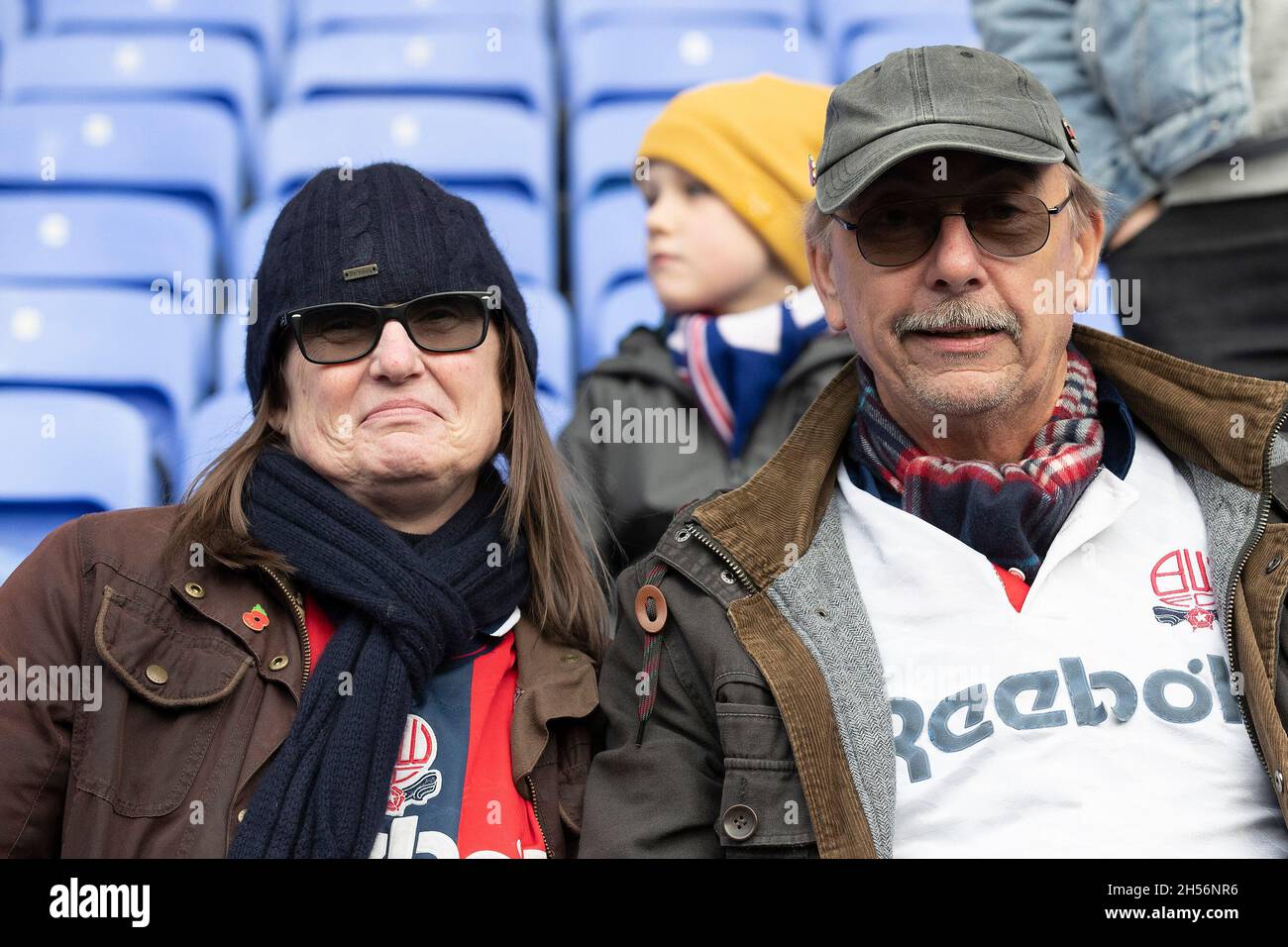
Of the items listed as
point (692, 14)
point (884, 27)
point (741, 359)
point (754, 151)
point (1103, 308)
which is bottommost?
point (741, 359)

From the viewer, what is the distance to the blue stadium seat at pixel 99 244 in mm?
3508

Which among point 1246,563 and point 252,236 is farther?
point 252,236

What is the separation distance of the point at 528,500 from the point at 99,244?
1.86 meters

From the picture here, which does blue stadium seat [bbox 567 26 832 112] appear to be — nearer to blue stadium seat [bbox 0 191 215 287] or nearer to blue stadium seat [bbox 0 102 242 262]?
blue stadium seat [bbox 0 102 242 262]

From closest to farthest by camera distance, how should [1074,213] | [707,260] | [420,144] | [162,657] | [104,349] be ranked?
[162,657]
[1074,213]
[707,260]
[104,349]
[420,144]

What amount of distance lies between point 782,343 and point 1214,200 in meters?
0.84

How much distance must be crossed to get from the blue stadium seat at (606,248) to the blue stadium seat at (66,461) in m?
1.15

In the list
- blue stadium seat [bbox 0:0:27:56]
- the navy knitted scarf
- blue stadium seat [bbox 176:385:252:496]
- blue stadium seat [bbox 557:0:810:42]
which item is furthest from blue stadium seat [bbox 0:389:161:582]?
blue stadium seat [bbox 557:0:810:42]

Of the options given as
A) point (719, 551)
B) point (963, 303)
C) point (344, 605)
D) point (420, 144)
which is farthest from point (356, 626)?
point (420, 144)

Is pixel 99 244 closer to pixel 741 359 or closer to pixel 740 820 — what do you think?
pixel 741 359

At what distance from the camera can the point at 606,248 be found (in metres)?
3.63

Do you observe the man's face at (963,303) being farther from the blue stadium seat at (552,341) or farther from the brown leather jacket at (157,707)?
the blue stadium seat at (552,341)

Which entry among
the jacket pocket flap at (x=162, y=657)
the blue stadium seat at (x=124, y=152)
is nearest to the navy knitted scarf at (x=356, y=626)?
the jacket pocket flap at (x=162, y=657)

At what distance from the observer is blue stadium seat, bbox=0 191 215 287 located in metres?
3.51
